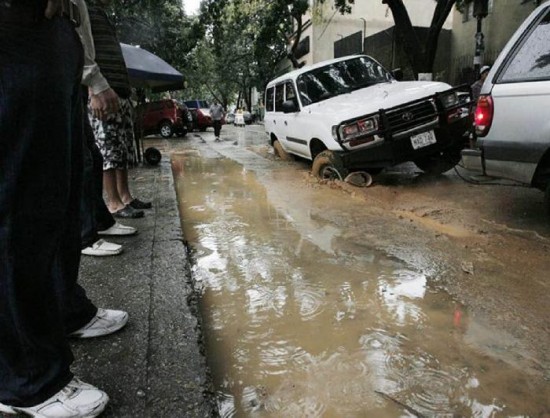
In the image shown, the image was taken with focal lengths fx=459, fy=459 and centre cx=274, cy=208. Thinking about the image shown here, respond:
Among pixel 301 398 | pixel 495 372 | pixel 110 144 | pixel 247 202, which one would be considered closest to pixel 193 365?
pixel 301 398

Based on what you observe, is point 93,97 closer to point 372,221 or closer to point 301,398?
point 301,398

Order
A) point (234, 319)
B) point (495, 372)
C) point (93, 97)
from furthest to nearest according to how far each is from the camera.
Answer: point (234, 319), point (93, 97), point (495, 372)

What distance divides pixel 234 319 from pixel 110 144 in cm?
217

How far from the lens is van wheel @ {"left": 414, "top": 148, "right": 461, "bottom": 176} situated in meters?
6.23

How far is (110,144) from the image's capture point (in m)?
3.99

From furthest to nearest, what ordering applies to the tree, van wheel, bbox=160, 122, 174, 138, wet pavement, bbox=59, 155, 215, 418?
van wheel, bbox=160, 122, 174, 138, the tree, wet pavement, bbox=59, 155, 215, 418

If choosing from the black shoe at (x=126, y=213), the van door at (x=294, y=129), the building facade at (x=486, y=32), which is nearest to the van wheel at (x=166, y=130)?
the building facade at (x=486, y=32)

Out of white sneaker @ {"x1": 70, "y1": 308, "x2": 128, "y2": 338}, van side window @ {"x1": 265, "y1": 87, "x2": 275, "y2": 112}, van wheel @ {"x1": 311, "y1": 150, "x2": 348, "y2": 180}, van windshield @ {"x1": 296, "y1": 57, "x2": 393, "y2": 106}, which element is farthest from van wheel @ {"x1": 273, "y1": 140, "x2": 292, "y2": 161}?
white sneaker @ {"x1": 70, "y1": 308, "x2": 128, "y2": 338}

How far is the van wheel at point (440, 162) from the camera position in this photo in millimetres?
6228

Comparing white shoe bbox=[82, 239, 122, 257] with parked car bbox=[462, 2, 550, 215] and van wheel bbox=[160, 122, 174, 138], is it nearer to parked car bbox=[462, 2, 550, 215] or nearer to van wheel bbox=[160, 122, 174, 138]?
parked car bbox=[462, 2, 550, 215]

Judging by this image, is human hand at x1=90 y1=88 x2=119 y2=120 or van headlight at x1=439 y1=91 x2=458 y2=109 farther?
van headlight at x1=439 y1=91 x2=458 y2=109

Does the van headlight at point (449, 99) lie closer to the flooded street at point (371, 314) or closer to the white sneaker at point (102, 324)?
the flooded street at point (371, 314)

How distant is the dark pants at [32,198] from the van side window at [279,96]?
6813mm

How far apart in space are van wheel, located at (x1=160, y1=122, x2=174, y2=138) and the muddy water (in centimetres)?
1484
